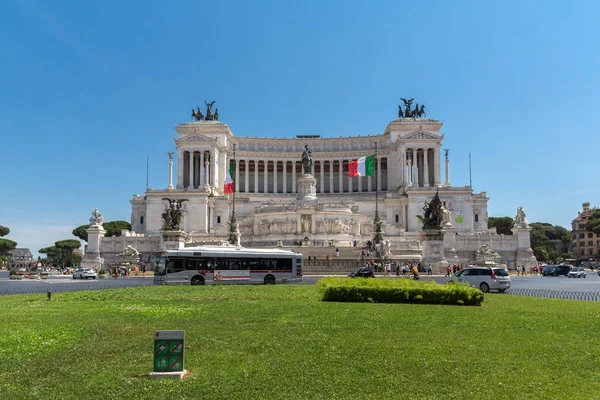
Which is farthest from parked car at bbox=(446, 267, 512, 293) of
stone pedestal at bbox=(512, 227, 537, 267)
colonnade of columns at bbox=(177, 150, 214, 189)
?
colonnade of columns at bbox=(177, 150, 214, 189)

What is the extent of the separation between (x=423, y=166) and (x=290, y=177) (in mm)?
30717

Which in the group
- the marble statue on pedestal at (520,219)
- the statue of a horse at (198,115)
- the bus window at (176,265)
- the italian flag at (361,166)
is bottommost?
the bus window at (176,265)

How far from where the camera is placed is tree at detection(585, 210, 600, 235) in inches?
4670

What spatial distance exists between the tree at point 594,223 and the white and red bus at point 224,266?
105 meters

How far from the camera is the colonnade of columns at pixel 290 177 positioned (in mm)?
117000

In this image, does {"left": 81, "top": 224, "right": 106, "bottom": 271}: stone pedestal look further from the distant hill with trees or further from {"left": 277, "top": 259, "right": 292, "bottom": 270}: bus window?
the distant hill with trees

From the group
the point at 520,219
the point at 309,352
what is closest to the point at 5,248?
the point at 520,219

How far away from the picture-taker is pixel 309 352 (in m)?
11.4

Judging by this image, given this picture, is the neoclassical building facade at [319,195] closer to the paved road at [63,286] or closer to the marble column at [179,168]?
the marble column at [179,168]

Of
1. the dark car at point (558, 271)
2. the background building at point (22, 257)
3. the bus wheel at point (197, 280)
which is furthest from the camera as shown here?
A: the background building at point (22, 257)

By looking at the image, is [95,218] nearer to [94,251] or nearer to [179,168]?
[94,251]

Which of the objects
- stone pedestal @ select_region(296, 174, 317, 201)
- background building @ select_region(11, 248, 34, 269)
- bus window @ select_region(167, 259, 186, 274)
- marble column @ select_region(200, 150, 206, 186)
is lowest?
background building @ select_region(11, 248, 34, 269)

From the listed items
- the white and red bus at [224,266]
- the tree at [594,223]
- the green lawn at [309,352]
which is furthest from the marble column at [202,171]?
the tree at [594,223]

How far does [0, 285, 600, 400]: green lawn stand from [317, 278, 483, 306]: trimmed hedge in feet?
7.10
